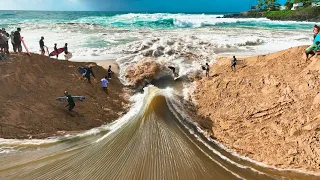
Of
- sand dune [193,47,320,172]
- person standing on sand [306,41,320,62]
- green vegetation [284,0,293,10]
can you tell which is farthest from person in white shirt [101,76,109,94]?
green vegetation [284,0,293,10]

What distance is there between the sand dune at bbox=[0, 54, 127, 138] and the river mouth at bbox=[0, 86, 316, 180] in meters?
1.12

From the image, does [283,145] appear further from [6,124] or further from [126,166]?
[6,124]

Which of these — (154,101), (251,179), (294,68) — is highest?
(294,68)

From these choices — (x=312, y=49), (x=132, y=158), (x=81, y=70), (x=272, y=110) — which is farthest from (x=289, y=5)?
(x=132, y=158)

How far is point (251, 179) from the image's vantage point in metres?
6.74

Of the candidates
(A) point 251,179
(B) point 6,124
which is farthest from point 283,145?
(B) point 6,124

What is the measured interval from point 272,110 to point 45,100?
8563 mm

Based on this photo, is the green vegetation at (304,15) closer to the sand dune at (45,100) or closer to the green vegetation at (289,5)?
the green vegetation at (289,5)

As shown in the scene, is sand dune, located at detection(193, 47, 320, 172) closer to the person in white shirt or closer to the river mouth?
the river mouth

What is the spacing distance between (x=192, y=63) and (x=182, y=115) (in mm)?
7530

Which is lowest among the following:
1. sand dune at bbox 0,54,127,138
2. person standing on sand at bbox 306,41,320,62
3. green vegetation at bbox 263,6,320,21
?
sand dune at bbox 0,54,127,138

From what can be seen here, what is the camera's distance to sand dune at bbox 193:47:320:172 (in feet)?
24.4

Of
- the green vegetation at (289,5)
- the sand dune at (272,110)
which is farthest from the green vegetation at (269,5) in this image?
the sand dune at (272,110)

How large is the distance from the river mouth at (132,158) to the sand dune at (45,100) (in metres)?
1.12
